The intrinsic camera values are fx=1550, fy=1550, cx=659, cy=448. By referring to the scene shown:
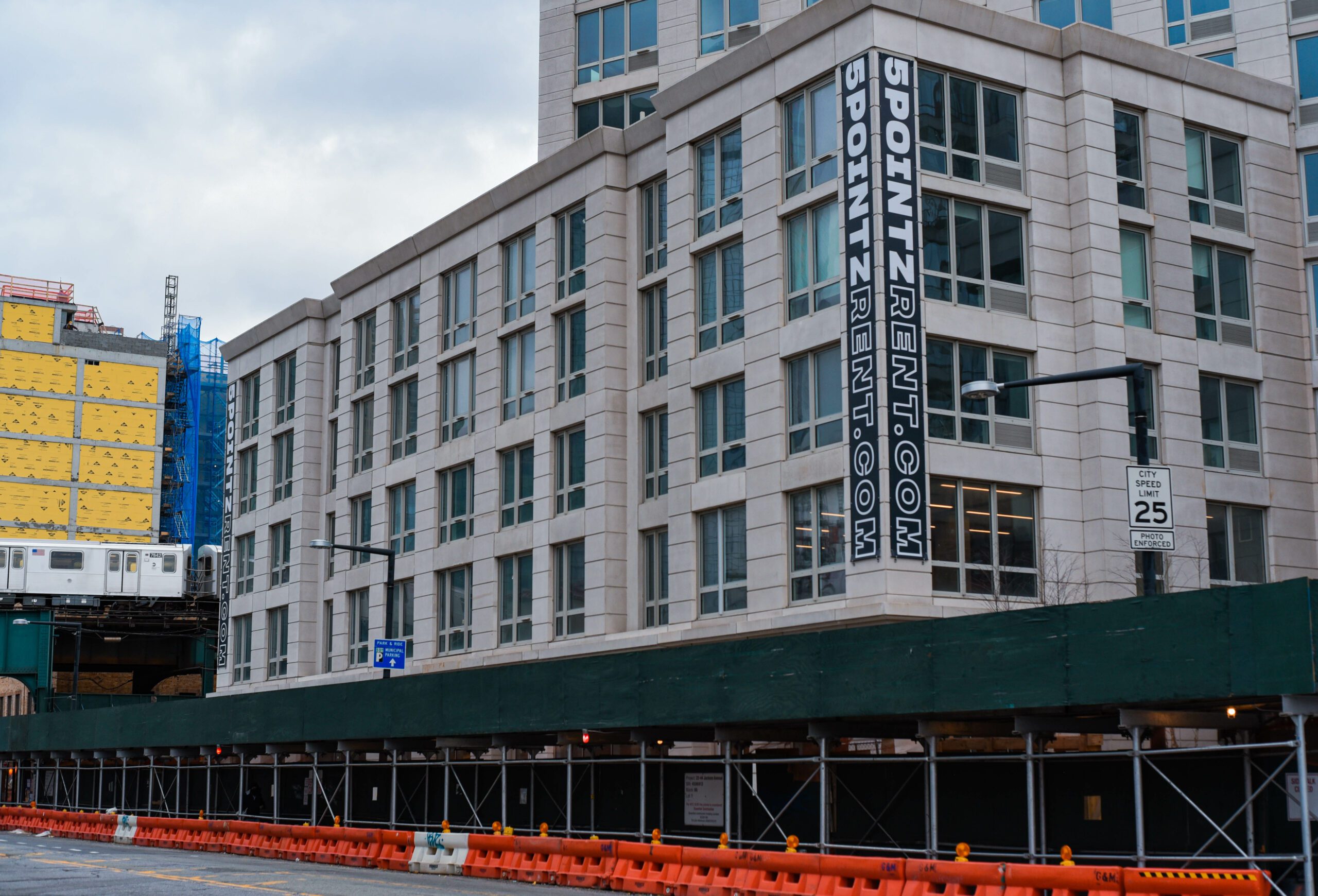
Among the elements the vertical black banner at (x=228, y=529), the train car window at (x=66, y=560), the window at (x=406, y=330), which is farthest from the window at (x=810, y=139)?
the train car window at (x=66, y=560)

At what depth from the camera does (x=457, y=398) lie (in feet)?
146

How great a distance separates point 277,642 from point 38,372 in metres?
53.2

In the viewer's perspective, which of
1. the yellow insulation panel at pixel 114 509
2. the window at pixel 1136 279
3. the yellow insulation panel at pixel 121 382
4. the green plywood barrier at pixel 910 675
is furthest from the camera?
the yellow insulation panel at pixel 121 382

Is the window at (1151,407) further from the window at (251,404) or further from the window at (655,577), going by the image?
the window at (251,404)

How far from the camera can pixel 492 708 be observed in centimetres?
3073

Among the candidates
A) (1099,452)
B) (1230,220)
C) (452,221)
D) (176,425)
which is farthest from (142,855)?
(176,425)

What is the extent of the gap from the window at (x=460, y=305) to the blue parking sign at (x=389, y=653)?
32.4 ft

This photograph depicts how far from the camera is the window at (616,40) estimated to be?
45531 mm

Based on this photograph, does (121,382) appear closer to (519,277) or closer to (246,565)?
(246,565)

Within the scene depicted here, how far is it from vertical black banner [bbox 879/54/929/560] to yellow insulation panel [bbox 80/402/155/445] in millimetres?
80653

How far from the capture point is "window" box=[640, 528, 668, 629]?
3678 cm

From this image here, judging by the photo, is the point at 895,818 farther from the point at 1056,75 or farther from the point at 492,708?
the point at 1056,75

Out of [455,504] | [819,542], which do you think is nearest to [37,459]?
[455,504]

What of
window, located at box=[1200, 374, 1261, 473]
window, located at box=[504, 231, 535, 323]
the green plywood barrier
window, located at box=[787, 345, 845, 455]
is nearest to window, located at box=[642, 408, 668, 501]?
window, located at box=[787, 345, 845, 455]
